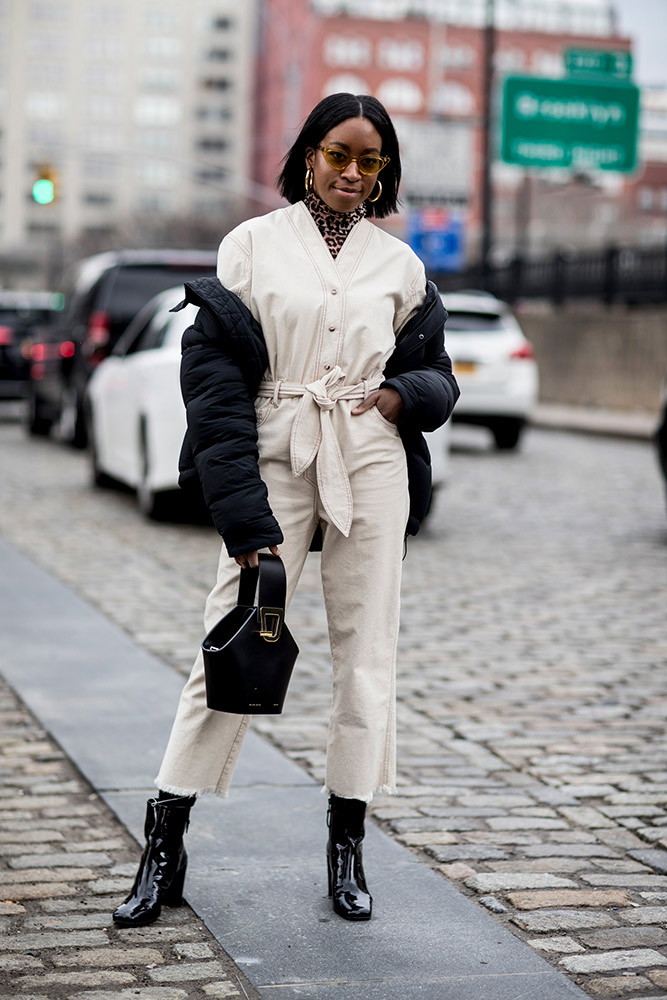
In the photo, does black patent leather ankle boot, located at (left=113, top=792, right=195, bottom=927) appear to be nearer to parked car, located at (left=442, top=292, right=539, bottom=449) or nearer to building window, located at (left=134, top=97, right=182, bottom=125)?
parked car, located at (left=442, top=292, right=539, bottom=449)

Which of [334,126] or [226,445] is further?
[334,126]

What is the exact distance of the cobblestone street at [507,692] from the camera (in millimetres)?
3701

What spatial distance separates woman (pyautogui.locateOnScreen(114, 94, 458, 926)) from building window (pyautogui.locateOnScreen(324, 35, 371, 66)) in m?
102

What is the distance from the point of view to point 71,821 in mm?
4340

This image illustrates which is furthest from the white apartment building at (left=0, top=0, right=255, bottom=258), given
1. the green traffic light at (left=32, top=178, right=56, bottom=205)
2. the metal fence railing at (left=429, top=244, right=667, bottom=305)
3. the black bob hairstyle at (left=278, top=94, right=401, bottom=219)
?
the black bob hairstyle at (left=278, top=94, right=401, bottom=219)

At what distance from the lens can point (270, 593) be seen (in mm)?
3393

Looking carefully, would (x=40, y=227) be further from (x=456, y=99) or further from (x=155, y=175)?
(x=456, y=99)

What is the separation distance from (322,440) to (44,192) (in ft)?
103

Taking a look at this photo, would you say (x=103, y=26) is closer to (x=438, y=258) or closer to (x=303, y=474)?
(x=438, y=258)

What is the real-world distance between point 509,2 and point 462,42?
765cm

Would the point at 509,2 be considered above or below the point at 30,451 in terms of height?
above

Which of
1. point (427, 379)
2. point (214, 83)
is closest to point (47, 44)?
point (214, 83)

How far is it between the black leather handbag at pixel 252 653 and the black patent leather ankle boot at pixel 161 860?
0.31 metres

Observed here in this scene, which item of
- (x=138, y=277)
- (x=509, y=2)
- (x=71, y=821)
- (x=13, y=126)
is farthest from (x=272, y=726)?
(x=13, y=126)
